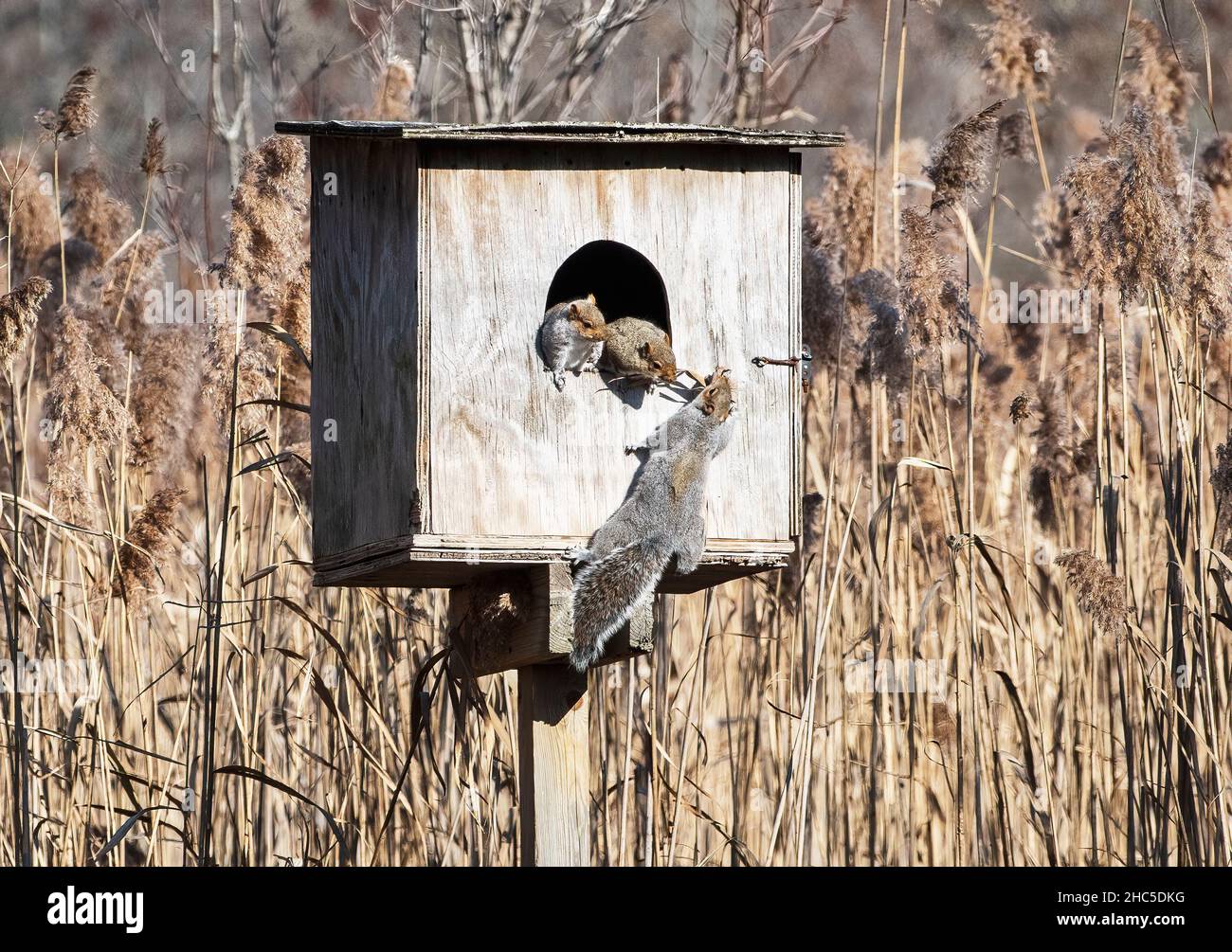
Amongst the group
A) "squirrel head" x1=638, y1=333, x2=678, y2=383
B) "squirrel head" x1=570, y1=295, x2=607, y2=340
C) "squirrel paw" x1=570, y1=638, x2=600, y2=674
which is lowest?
"squirrel paw" x1=570, y1=638, x2=600, y2=674

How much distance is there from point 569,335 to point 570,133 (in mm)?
467

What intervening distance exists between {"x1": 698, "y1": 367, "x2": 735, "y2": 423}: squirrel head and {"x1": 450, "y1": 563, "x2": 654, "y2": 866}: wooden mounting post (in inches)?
18.0

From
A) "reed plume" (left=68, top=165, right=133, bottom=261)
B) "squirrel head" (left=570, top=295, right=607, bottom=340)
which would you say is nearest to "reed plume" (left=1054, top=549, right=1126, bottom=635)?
"squirrel head" (left=570, top=295, right=607, bottom=340)

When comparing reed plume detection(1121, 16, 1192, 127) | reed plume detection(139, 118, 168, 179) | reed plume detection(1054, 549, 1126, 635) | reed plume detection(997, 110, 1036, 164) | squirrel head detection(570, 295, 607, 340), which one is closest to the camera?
squirrel head detection(570, 295, 607, 340)

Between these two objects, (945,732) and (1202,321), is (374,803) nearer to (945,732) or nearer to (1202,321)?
(945,732)

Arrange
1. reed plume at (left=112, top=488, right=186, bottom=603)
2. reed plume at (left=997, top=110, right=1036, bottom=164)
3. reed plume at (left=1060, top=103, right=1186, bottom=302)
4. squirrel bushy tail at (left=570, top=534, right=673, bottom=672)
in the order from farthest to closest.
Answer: reed plume at (left=997, top=110, right=1036, bottom=164), reed plume at (left=1060, top=103, right=1186, bottom=302), reed plume at (left=112, top=488, right=186, bottom=603), squirrel bushy tail at (left=570, top=534, right=673, bottom=672)

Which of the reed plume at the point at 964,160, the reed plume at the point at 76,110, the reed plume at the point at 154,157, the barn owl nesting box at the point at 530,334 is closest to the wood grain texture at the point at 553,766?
the barn owl nesting box at the point at 530,334

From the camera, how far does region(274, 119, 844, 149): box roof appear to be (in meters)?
3.74

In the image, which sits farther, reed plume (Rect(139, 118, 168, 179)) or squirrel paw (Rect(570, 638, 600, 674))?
reed plume (Rect(139, 118, 168, 179))

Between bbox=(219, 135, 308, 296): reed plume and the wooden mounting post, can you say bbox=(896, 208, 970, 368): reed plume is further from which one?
bbox=(219, 135, 308, 296): reed plume

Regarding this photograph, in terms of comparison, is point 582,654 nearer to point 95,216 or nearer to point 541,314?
point 541,314

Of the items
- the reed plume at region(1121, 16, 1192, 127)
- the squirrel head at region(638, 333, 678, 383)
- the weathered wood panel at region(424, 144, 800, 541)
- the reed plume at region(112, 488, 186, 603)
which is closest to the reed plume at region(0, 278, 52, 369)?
the reed plume at region(112, 488, 186, 603)

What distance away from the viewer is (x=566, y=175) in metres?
3.92

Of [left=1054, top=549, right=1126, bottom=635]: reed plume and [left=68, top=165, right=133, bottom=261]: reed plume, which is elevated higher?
[left=68, top=165, right=133, bottom=261]: reed plume
